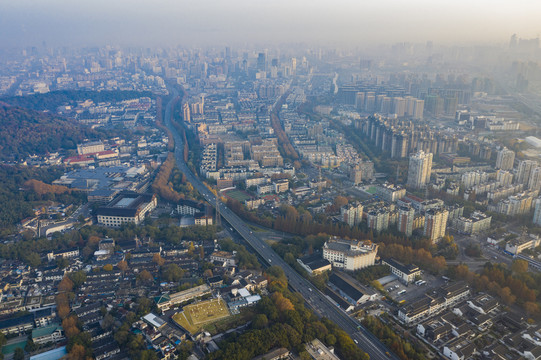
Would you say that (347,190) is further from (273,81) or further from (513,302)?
(273,81)

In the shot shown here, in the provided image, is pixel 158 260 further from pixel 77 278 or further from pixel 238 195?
Answer: pixel 238 195

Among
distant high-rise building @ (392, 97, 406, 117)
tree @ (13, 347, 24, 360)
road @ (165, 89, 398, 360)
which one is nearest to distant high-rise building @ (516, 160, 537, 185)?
road @ (165, 89, 398, 360)

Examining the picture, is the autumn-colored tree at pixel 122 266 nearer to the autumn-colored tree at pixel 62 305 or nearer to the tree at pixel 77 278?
the tree at pixel 77 278

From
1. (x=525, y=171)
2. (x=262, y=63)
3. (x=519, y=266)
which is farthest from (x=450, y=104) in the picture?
(x=262, y=63)

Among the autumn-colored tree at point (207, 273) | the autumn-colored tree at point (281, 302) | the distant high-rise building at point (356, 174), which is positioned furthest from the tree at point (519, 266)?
the distant high-rise building at point (356, 174)

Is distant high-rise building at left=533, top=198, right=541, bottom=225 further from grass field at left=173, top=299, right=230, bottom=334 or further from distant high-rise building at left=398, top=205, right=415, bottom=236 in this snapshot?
grass field at left=173, top=299, right=230, bottom=334

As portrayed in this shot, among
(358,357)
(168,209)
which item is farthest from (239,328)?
(168,209)

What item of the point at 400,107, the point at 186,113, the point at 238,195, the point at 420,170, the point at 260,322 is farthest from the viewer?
the point at 400,107
